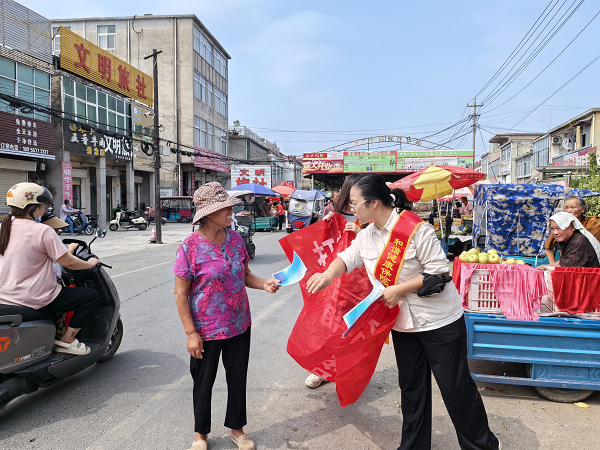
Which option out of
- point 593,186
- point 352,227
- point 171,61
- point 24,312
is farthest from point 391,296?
point 171,61

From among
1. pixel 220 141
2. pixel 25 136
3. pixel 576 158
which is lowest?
pixel 576 158

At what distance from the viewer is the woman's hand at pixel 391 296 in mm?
2223

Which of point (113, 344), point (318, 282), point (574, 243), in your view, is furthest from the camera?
point (113, 344)

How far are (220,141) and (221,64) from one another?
8.18 metres

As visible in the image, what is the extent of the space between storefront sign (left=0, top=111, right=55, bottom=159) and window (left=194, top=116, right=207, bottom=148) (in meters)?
17.3

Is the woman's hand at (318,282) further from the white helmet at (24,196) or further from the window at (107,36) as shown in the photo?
the window at (107,36)

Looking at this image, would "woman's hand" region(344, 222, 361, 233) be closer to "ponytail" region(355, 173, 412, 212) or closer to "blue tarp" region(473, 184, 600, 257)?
"ponytail" region(355, 173, 412, 212)

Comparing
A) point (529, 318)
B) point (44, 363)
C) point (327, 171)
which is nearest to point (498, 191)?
point (529, 318)

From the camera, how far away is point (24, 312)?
298 centimetres

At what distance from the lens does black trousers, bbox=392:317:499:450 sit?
2291mm

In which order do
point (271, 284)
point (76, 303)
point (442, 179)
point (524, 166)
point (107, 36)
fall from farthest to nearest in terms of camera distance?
point (524, 166) → point (107, 36) → point (442, 179) → point (76, 303) → point (271, 284)

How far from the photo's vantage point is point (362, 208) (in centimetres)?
232

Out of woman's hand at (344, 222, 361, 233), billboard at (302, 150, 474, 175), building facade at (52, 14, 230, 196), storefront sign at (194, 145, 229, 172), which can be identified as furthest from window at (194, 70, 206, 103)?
woman's hand at (344, 222, 361, 233)

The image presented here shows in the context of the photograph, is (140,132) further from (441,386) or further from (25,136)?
(441,386)
